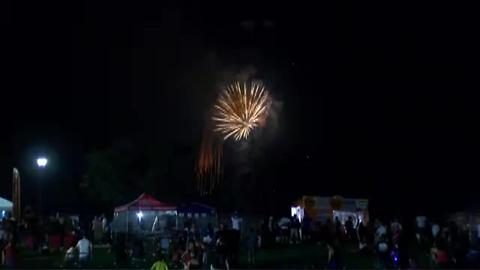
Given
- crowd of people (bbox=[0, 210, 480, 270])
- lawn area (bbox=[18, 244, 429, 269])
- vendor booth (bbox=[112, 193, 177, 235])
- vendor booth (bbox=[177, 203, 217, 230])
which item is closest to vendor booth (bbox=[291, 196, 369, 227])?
crowd of people (bbox=[0, 210, 480, 270])

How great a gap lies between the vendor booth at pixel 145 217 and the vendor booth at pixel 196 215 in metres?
0.44

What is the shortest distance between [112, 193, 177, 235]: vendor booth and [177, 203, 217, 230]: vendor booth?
435 mm

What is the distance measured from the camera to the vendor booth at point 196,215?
39.6m

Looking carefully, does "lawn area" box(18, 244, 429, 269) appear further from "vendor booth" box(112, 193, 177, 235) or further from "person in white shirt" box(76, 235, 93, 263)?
"vendor booth" box(112, 193, 177, 235)

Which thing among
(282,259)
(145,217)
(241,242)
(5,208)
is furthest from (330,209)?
(5,208)

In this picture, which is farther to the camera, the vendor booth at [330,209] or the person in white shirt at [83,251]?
the vendor booth at [330,209]

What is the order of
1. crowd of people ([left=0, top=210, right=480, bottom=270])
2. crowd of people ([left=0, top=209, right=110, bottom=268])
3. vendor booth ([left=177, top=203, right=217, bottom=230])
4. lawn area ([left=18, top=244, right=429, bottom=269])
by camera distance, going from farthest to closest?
vendor booth ([left=177, top=203, right=217, bottom=230]) → lawn area ([left=18, top=244, right=429, bottom=269]) → crowd of people ([left=0, top=209, right=110, bottom=268]) → crowd of people ([left=0, top=210, right=480, bottom=270])

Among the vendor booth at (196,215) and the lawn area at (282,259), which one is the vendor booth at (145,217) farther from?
the lawn area at (282,259)

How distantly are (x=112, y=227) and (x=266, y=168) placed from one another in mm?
23646

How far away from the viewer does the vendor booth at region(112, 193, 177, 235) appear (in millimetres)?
37250

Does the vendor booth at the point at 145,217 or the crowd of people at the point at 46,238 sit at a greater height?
the vendor booth at the point at 145,217

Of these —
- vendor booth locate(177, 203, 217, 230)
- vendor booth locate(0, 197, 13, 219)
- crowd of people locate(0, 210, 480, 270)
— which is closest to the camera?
crowd of people locate(0, 210, 480, 270)

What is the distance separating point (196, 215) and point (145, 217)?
2.53 meters

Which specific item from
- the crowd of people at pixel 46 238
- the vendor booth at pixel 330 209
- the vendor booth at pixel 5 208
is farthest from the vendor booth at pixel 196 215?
the vendor booth at pixel 5 208
